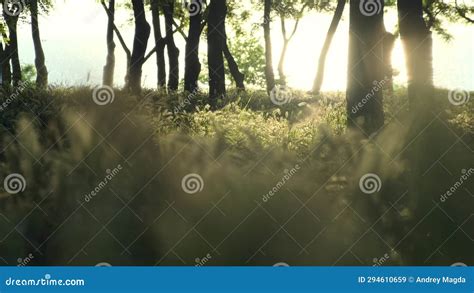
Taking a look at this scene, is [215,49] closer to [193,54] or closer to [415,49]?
[193,54]

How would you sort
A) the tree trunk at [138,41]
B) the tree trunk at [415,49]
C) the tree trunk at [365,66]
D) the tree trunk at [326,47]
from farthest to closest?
1. the tree trunk at [326,47]
2. the tree trunk at [138,41]
3. the tree trunk at [415,49]
4. the tree trunk at [365,66]

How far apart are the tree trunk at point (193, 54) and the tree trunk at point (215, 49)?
155 centimetres

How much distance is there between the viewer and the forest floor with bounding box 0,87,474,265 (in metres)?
8.22

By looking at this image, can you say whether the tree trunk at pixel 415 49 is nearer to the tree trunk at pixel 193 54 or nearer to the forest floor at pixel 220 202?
the forest floor at pixel 220 202

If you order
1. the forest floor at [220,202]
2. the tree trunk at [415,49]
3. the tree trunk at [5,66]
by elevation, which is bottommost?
the forest floor at [220,202]

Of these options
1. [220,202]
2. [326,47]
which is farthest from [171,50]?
[220,202]

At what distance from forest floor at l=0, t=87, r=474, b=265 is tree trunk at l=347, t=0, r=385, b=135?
8.20 ft

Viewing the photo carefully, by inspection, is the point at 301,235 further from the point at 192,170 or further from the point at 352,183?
the point at 192,170

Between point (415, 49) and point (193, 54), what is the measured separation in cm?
1064

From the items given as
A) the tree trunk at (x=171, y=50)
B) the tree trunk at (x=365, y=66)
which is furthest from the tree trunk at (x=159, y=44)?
the tree trunk at (x=365, y=66)

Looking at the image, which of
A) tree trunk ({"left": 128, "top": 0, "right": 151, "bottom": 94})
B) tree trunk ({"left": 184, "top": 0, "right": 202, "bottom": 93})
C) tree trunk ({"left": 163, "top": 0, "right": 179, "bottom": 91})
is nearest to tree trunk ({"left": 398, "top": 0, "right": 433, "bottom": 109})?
tree trunk ({"left": 184, "top": 0, "right": 202, "bottom": 93})

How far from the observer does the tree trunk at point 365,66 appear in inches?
464

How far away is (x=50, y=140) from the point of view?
30.6 ft

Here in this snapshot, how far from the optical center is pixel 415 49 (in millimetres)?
12227
